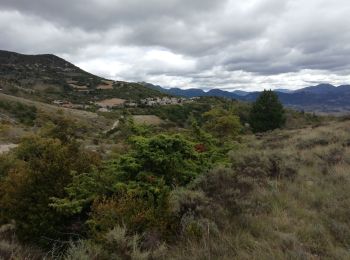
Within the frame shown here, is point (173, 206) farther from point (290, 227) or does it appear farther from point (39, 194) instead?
point (39, 194)

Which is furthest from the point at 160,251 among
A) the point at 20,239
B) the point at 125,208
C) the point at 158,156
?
the point at 20,239

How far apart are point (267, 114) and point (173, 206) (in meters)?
37.6

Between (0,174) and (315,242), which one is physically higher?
(315,242)

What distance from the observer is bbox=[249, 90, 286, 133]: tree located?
136 feet

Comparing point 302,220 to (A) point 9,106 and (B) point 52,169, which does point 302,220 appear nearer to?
(B) point 52,169

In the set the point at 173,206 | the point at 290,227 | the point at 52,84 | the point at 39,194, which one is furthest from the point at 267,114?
the point at 52,84

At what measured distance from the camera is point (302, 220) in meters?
5.21

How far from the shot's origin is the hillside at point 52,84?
115m

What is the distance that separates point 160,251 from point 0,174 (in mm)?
8508

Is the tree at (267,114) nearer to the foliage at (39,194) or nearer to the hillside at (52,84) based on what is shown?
the foliage at (39,194)

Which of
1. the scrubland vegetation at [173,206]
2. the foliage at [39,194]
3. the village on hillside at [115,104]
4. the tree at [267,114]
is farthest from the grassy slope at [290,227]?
the village on hillside at [115,104]

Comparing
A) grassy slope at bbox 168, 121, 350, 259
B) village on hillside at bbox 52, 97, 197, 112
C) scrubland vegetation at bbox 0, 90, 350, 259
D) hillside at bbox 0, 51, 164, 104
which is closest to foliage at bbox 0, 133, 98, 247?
scrubland vegetation at bbox 0, 90, 350, 259

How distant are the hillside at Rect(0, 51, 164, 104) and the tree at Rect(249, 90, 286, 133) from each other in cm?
6755

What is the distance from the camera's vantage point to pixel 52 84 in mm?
136125
